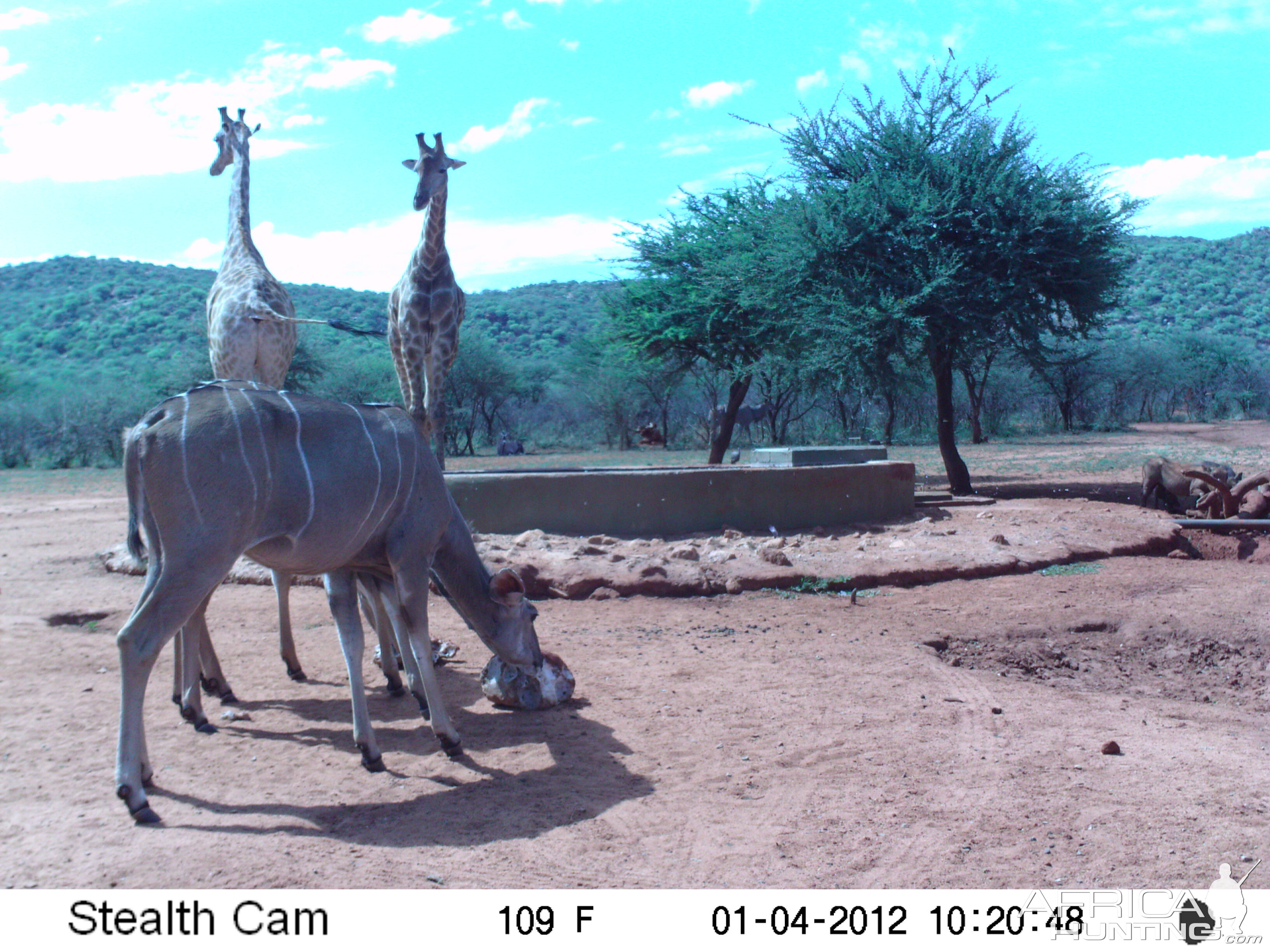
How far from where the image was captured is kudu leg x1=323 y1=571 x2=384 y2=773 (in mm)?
4613

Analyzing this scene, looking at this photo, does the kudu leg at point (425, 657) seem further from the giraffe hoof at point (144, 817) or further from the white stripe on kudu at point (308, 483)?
the giraffe hoof at point (144, 817)

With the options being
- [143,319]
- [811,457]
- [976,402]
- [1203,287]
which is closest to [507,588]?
[811,457]

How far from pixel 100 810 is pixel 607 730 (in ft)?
7.91

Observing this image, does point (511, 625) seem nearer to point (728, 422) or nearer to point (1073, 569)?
point (1073, 569)

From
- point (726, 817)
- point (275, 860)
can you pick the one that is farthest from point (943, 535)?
point (275, 860)

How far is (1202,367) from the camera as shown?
142ft

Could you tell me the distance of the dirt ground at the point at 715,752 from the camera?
3.55 metres

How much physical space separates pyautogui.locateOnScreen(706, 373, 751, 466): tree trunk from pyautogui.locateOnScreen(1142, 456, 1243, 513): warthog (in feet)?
25.9

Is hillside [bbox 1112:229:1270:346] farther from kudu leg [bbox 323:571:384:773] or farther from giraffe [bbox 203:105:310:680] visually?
kudu leg [bbox 323:571:384:773]

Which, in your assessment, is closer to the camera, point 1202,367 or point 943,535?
point 943,535

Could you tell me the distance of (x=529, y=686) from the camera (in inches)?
219

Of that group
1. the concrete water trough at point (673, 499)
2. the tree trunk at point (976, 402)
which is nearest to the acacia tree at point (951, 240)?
Answer: the concrete water trough at point (673, 499)

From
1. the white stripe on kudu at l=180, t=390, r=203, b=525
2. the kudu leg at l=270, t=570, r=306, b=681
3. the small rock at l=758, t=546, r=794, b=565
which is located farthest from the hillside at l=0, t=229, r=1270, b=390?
the white stripe on kudu at l=180, t=390, r=203, b=525

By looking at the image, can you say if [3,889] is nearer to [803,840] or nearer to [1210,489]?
[803,840]
